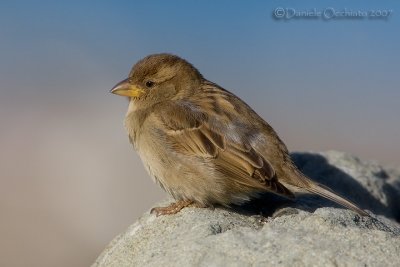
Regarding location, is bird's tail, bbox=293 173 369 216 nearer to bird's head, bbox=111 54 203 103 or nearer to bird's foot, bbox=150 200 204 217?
bird's foot, bbox=150 200 204 217

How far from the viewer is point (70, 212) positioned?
10141mm

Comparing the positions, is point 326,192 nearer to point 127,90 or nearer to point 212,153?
point 212,153

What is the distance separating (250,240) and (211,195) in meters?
1.17

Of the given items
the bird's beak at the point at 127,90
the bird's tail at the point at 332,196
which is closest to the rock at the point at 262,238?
the bird's tail at the point at 332,196

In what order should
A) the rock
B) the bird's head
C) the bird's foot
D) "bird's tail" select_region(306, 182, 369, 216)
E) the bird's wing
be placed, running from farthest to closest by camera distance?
the bird's head, the bird's wing, the bird's foot, "bird's tail" select_region(306, 182, 369, 216), the rock

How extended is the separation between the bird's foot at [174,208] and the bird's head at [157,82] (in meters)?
1.03

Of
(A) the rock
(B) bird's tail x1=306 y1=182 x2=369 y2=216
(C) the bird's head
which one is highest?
(C) the bird's head

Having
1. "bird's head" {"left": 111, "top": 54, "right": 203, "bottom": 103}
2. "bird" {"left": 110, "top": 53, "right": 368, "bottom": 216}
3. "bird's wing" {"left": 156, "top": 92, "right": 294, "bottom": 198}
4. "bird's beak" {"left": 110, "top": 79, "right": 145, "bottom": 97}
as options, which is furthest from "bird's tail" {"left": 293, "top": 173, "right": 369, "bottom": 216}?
"bird's beak" {"left": 110, "top": 79, "right": 145, "bottom": 97}

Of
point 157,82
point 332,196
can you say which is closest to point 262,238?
point 332,196

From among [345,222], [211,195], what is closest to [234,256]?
[345,222]

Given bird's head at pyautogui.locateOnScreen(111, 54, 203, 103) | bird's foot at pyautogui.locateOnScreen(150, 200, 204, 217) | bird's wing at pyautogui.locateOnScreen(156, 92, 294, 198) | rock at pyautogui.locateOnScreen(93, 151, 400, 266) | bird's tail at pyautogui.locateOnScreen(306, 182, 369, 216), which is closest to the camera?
rock at pyautogui.locateOnScreen(93, 151, 400, 266)

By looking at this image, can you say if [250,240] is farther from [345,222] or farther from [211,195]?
[211,195]

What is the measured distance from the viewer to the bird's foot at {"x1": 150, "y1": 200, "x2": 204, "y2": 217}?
17.3 ft

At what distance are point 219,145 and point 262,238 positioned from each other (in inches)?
54.3
